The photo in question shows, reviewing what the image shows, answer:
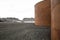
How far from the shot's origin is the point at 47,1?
0.50 metres

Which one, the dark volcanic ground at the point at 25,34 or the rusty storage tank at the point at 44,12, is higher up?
the rusty storage tank at the point at 44,12

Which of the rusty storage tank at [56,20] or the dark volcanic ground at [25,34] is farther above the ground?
the rusty storage tank at [56,20]

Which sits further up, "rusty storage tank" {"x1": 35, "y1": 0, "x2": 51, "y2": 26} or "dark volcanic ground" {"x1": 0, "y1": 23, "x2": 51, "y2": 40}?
"rusty storage tank" {"x1": 35, "y1": 0, "x2": 51, "y2": 26}

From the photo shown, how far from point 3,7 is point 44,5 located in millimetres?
2572

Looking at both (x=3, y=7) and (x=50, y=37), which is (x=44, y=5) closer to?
(x=50, y=37)

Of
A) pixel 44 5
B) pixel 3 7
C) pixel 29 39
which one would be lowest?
pixel 29 39

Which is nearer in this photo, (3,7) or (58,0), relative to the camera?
(58,0)

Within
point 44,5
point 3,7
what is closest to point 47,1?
point 44,5

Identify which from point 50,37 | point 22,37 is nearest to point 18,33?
point 22,37

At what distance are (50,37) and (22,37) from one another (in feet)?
0.36

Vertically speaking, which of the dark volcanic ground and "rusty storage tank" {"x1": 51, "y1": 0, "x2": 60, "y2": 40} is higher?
"rusty storage tank" {"x1": 51, "y1": 0, "x2": 60, "y2": 40}

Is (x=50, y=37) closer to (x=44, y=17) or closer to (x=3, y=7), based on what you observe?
(x=44, y=17)

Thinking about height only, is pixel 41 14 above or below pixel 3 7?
below

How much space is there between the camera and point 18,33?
1.59 feet
